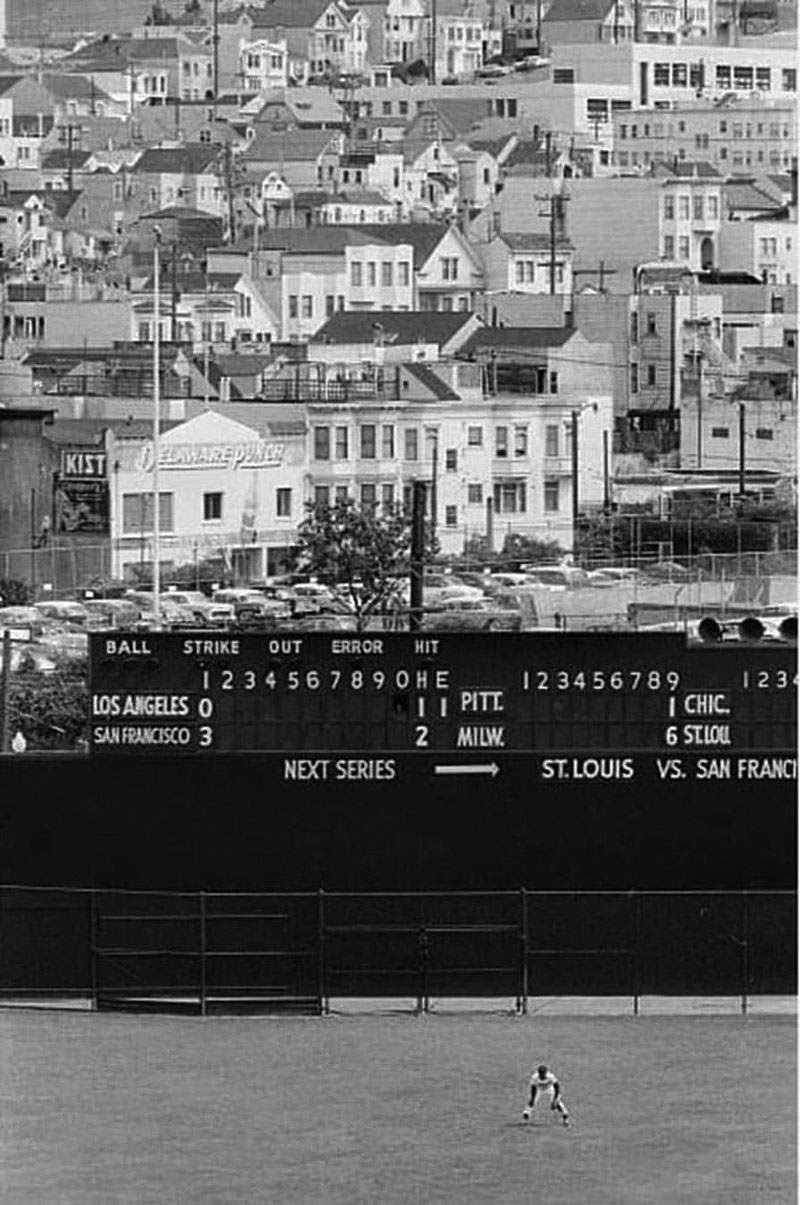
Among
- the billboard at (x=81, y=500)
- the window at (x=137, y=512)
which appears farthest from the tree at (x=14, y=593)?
the billboard at (x=81, y=500)

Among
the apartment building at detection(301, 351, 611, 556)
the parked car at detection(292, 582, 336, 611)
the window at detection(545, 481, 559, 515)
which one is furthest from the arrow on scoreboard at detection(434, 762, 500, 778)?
the window at detection(545, 481, 559, 515)

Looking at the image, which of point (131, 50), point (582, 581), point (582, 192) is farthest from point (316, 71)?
point (582, 581)

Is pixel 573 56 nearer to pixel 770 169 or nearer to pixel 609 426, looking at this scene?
pixel 770 169

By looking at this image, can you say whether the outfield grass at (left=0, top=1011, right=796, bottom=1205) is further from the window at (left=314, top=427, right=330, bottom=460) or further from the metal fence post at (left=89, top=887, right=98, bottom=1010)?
the window at (left=314, top=427, right=330, bottom=460)

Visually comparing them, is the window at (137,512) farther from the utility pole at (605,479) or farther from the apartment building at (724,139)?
the apartment building at (724,139)

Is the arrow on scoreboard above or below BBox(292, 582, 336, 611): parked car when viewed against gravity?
above

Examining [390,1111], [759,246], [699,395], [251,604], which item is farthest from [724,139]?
[390,1111]
